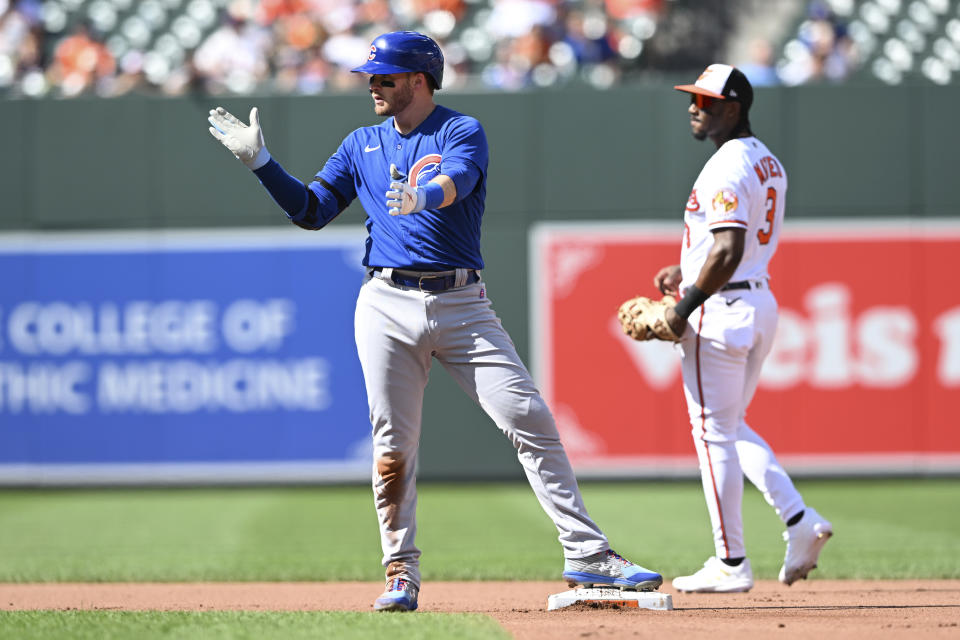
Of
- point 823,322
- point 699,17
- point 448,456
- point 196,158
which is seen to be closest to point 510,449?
point 448,456

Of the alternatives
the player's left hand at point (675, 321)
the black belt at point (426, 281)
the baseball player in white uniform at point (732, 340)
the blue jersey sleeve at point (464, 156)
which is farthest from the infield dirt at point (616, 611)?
the blue jersey sleeve at point (464, 156)

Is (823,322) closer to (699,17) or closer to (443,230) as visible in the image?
(699,17)

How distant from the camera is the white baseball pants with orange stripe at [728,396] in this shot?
5062 mm

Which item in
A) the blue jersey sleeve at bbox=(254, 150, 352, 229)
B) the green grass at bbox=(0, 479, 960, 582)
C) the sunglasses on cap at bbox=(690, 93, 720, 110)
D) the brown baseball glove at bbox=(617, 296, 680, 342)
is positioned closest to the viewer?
the blue jersey sleeve at bbox=(254, 150, 352, 229)

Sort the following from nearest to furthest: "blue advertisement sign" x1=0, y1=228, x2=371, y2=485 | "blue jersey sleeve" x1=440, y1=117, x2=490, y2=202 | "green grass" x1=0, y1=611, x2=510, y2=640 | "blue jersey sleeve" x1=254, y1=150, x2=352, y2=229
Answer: "green grass" x1=0, y1=611, x2=510, y2=640 < "blue jersey sleeve" x1=440, y1=117, x2=490, y2=202 < "blue jersey sleeve" x1=254, y1=150, x2=352, y2=229 < "blue advertisement sign" x1=0, y1=228, x2=371, y2=485

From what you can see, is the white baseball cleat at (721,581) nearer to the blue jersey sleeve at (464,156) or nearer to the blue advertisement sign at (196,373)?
the blue jersey sleeve at (464,156)

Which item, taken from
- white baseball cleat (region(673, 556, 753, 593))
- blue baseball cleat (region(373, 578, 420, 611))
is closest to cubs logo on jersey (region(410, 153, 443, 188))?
blue baseball cleat (region(373, 578, 420, 611))

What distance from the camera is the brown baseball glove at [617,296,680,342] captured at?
5.04 metres

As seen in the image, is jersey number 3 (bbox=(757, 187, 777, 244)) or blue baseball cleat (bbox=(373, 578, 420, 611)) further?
jersey number 3 (bbox=(757, 187, 777, 244))

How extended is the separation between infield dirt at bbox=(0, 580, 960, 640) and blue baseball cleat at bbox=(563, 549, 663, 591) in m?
0.10

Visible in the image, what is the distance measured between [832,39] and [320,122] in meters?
5.17

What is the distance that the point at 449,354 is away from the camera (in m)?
4.61

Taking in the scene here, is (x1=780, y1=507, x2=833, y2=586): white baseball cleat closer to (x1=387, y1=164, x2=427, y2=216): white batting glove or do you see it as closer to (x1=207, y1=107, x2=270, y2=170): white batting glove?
(x1=387, y1=164, x2=427, y2=216): white batting glove

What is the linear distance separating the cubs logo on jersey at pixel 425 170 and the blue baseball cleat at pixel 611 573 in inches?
54.9
